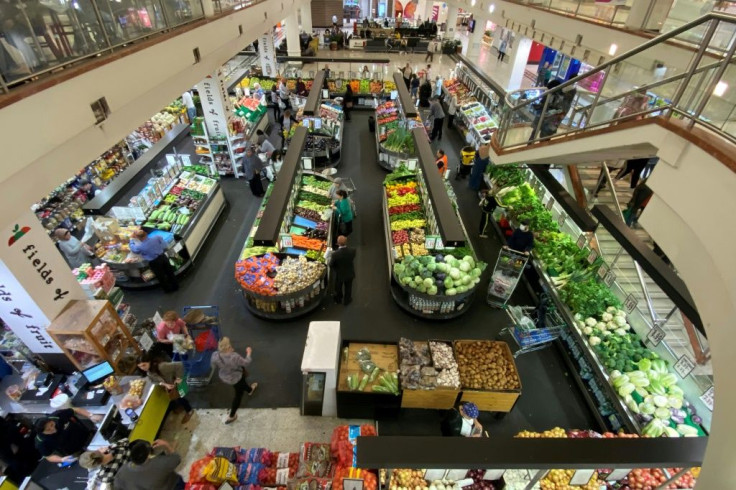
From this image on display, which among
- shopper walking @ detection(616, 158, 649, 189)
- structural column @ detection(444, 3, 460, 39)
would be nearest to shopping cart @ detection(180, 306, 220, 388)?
shopper walking @ detection(616, 158, 649, 189)

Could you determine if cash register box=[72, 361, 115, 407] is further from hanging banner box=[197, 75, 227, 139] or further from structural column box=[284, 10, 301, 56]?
structural column box=[284, 10, 301, 56]

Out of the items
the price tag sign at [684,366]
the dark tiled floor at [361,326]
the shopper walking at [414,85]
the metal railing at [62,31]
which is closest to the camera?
the metal railing at [62,31]

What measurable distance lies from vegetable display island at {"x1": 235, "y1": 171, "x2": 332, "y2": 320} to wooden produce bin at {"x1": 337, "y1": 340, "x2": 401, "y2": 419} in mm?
1691

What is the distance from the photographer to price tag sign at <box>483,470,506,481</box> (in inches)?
165

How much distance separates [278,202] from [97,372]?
383 centimetres

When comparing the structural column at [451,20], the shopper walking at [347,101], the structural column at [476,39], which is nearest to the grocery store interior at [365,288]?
the shopper walking at [347,101]

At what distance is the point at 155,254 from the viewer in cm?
732

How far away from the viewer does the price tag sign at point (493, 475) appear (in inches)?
165

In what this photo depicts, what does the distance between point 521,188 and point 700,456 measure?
8232mm

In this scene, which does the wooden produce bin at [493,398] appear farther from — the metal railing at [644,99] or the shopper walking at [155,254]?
the shopper walking at [155,254]

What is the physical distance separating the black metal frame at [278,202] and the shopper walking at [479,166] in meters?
5.33

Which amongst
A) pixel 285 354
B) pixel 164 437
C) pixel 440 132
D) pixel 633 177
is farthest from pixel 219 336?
pixel 440 132

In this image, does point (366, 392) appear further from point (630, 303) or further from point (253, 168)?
point (253, 168)

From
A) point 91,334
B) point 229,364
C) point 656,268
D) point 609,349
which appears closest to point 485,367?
point 609,349
